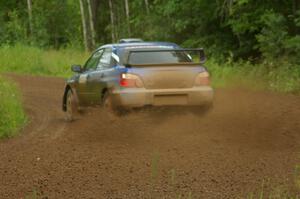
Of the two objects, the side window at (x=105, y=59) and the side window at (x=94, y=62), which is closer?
the side window at (x=105, y=59)

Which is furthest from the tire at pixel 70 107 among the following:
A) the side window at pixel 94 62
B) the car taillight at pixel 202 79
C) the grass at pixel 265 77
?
Result: the grass at pixel 265 77

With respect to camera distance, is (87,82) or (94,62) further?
(94,62)

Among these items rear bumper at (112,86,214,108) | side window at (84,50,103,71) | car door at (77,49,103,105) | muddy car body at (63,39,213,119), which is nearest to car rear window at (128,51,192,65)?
muddy car body at (63,39,213,119)

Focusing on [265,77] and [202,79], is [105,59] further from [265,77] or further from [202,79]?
[265,77]

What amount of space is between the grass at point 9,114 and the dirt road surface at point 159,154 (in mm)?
229

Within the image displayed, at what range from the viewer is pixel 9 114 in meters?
13.5

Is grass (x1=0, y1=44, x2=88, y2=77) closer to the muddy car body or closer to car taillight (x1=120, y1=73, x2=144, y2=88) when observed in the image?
the muddy car body

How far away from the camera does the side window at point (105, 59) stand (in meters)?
12.9

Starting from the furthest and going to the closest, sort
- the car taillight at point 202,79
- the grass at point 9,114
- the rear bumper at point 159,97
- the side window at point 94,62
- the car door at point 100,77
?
the side window at point 94,62, the grass at point 9,114, the car door at point 100,77, the car taillight at point 202,79, the rear bumper at point 159,97

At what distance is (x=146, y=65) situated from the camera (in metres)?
11.8

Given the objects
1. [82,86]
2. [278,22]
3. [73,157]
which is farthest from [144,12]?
[73,157]

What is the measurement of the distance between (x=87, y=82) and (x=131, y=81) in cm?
191

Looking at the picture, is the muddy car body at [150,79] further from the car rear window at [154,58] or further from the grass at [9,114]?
the grass at [9,114]

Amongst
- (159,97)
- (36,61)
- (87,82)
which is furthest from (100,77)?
(36,61)
